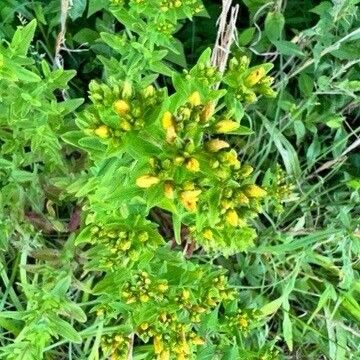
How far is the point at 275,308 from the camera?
59.8 inches

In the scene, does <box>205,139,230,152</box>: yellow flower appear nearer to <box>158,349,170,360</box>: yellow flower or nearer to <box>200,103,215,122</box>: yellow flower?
<box>200,103,215,122</box>: yellow flower

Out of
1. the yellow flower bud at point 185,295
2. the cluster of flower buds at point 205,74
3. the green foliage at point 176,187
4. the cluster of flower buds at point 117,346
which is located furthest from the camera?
the cluster of flower buds at point 117,346

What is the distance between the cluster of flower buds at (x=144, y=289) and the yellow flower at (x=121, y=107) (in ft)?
1.20

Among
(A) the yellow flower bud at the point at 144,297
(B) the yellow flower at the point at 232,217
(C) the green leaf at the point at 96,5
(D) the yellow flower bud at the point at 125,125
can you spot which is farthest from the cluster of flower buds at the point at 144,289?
(C) the green leaf at the point at 96,5

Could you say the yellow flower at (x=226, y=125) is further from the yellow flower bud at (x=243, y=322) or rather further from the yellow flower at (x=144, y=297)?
the yellow flower bud at (x=243, y=322)

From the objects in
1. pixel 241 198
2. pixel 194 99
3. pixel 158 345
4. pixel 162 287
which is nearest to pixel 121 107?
pixel 194 99

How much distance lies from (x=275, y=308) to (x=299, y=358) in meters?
Answer: 0.25

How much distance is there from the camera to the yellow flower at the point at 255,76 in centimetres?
113

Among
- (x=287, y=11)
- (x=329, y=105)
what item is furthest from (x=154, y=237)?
(x=287, y=11)

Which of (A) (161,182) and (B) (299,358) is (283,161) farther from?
(A) (161,182)

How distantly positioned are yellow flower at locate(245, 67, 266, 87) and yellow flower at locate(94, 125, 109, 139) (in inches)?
11.7

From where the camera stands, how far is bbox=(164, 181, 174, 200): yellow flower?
948mm

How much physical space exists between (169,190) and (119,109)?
0.14m

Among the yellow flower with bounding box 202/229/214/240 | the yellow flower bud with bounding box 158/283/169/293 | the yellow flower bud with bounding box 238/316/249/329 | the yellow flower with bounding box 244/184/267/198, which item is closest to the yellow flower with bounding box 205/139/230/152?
the yellow flower with bounding box 244/184/267/198
